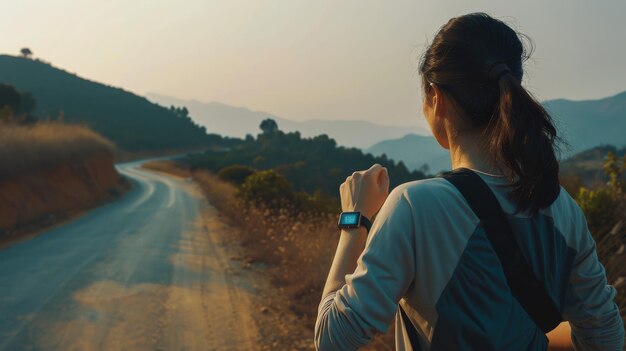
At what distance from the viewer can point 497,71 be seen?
4.40 feet

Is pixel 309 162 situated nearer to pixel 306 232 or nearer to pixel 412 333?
pixel 306 232

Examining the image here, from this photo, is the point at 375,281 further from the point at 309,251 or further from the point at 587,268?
the point at 309,251

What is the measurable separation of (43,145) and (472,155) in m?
19.4

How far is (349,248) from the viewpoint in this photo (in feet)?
4.66

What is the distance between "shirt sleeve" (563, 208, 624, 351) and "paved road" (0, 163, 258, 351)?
4.42m

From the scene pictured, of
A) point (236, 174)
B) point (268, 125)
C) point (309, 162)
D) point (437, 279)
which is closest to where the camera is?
point (437, 279)

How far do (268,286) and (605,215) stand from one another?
15.2 feet

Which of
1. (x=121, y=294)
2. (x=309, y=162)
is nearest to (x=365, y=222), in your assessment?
(x=121, y=294)

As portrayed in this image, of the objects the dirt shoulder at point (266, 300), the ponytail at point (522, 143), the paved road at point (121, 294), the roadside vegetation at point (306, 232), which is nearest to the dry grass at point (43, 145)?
the paved road at point (121, 294)

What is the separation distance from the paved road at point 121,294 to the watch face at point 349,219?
14.5 feet

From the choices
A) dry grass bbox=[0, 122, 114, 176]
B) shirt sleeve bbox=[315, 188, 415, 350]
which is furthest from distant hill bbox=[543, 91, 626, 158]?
shirt sleeve bbox=[315, 188, 415, 350]

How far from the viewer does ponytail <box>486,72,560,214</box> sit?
130 cm

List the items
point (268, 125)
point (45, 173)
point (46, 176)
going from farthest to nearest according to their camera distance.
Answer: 1. point (268, 125)
2. point (45, 173)
3. point (46, 176)

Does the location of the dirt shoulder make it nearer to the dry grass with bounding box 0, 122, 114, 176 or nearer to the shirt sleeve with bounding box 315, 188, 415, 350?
the shirt sleeve with bounding box 315, 188, 415, 350
